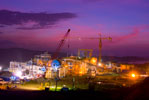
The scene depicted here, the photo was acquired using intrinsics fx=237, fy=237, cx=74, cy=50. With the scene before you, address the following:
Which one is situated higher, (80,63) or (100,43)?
(100,43)

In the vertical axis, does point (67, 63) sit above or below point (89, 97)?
above

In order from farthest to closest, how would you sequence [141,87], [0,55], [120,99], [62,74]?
[0,55]
[62,74]
[120,99]
[141,87]

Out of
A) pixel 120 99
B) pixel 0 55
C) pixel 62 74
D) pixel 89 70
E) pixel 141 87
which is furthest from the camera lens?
pixel 0 55

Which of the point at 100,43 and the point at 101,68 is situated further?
the point at 100,43

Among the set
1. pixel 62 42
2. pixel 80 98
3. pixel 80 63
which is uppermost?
pixel 62 42

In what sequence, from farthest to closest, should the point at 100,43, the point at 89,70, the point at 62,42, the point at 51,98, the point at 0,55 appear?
the point at 0,55 < the point at 100,43 < the point at 62,42 < the point at 89,70 < the point at 51,98

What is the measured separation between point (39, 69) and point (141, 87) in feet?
127

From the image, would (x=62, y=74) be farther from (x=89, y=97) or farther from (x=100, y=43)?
(x=100, y=43)

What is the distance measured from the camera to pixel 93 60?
208 ft

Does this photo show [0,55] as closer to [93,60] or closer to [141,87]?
[93,60]

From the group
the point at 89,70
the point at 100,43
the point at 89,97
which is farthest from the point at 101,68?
the point at 89,97

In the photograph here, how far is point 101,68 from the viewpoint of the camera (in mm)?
63219

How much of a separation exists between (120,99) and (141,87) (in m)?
2.30

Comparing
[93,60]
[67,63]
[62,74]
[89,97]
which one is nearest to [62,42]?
[93,60]
